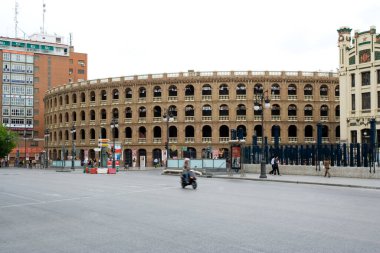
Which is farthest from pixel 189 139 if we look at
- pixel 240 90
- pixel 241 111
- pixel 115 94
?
pixel 115 94

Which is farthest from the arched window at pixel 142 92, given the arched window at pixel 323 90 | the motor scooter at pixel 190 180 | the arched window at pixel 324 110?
the motor scooter at pixel 190 180

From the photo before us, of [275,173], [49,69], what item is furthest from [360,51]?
[49,69]

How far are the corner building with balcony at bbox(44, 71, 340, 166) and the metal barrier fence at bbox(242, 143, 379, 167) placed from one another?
25.2 m

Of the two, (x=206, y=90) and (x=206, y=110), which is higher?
(x=206, y=90)

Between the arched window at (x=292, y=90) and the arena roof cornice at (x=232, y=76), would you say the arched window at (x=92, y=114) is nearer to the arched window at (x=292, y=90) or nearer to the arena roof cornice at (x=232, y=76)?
the arena roof cornice at (x=232, y=76)

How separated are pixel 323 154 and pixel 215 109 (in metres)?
34.6

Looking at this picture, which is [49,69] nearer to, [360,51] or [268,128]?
[268,128]

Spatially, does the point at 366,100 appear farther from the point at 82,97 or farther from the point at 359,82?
the point at 82,97

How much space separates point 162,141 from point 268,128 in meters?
16.1

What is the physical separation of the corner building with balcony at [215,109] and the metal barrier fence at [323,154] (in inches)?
994

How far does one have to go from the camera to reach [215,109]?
6975 centimetres

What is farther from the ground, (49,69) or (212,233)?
(49,69)

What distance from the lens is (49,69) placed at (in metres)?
109

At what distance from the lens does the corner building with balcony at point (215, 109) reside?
69.6 metres
